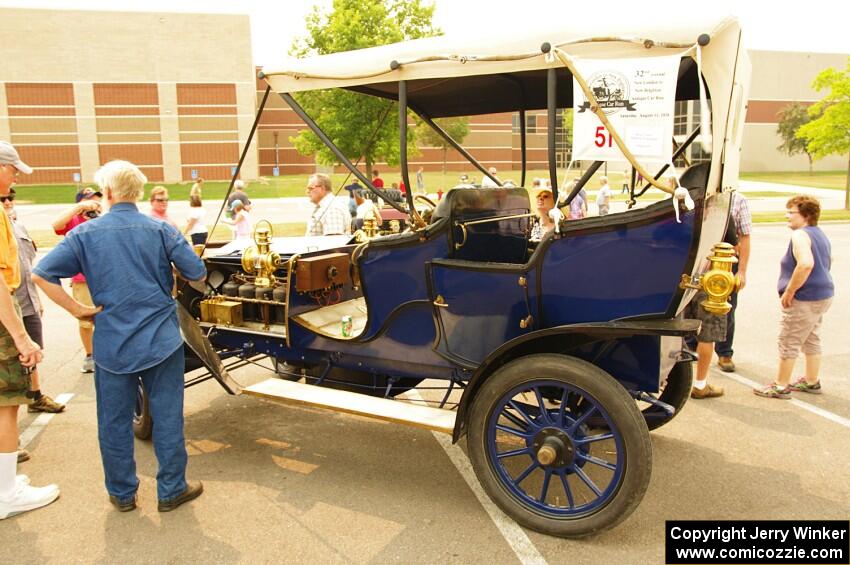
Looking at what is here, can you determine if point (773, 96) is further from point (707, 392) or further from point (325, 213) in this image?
point (325, 213)

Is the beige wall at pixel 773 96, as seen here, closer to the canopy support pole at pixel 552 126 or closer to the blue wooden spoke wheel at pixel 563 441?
the canopy support pole at pixel 552 126

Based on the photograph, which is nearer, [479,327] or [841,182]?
[479,327]

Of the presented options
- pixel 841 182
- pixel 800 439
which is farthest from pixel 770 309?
pixel 841 182

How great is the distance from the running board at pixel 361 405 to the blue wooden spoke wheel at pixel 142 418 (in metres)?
0.76

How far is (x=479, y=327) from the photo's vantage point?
3.34 metres

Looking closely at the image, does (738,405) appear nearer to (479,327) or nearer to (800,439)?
(800,439)

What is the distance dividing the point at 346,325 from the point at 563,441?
1.61 meters

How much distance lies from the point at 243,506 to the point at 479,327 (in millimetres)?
1583

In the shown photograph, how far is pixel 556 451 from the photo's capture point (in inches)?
121

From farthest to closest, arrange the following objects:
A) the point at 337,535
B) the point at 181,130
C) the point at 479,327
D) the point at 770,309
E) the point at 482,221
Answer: the point at 181,130
the point at 770,309
the point at 482,221
the point at 479,327
the point at 337,535

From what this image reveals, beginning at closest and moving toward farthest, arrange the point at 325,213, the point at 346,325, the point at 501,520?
the point at 501,520
the point at 346,325
the point at 325,213

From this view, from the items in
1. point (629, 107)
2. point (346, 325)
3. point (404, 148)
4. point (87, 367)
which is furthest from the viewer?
point (87, 367)

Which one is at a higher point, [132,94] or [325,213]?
[132,94]

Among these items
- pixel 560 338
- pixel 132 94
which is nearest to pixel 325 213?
pixel 560 338
